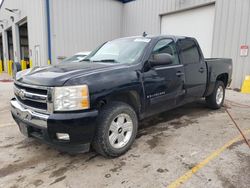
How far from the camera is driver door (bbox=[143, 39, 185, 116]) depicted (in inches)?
132

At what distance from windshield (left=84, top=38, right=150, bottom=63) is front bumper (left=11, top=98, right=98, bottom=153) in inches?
48.1

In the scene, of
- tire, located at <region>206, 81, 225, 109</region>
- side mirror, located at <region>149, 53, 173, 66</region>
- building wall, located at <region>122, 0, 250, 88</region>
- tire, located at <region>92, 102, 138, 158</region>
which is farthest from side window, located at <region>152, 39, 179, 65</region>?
building wall, located at <region>122, 0, 250, 88</region>

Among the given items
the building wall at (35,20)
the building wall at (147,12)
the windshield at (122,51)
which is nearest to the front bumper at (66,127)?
the windshield at (122,51)

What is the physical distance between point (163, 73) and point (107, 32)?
12267 millimetres

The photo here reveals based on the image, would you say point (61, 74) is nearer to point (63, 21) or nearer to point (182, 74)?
point (182, 74)

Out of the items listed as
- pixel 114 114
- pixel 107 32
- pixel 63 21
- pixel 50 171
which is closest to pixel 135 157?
pixel 114 114

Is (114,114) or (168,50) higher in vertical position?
(168,50)

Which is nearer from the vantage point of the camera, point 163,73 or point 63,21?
point 163,73

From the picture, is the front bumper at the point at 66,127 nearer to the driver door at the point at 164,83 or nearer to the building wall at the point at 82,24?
the driver door at the point at 164,83

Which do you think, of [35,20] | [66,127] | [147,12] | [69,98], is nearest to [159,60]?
[69,98]

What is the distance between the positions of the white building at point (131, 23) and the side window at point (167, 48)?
6.25 metres

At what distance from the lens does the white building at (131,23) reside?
9.04 metres

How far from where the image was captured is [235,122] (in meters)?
4.54

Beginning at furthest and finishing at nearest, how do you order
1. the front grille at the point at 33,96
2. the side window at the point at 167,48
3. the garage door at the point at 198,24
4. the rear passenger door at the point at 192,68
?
1. the garage door at the point at 198,24
2. the rear passenger door at the point at 192,68
3. the side window at the point at 167,48
4. the front grille at the point at 33,96
